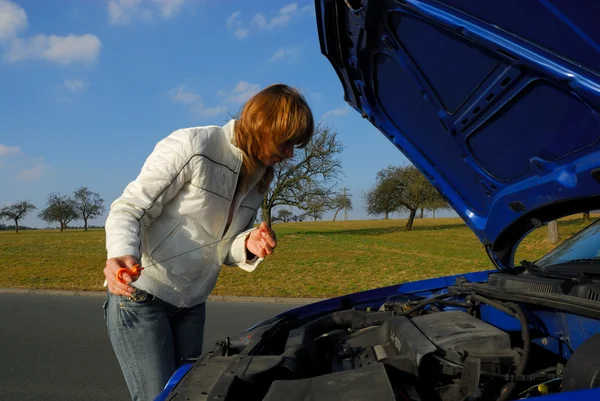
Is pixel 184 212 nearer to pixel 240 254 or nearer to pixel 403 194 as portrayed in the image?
pixel 240 254

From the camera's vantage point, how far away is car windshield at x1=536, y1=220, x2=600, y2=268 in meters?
2.59

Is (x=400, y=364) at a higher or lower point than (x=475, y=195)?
lower

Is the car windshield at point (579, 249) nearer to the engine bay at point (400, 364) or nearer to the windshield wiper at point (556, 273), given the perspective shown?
the windshield wiper at point (556, 273)

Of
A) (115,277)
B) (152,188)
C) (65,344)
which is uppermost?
(152,188)

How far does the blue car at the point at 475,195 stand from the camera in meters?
1.54

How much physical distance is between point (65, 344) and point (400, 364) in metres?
5.31

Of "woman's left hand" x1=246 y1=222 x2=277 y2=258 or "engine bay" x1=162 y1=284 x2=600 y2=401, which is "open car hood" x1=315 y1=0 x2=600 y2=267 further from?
"woman's left hand" x1=246 y1=222 x2=277 y2=258

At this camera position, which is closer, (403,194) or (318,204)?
(318,204)

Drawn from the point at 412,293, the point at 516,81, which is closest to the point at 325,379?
the point at 516,81

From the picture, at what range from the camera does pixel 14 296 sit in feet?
30.3

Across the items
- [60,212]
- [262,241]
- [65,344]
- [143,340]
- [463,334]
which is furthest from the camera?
[60,212]

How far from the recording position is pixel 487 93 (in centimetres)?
199

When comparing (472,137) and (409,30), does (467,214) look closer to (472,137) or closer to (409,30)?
(472,137)

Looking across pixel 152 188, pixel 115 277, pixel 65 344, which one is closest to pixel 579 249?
pixel 152 188
